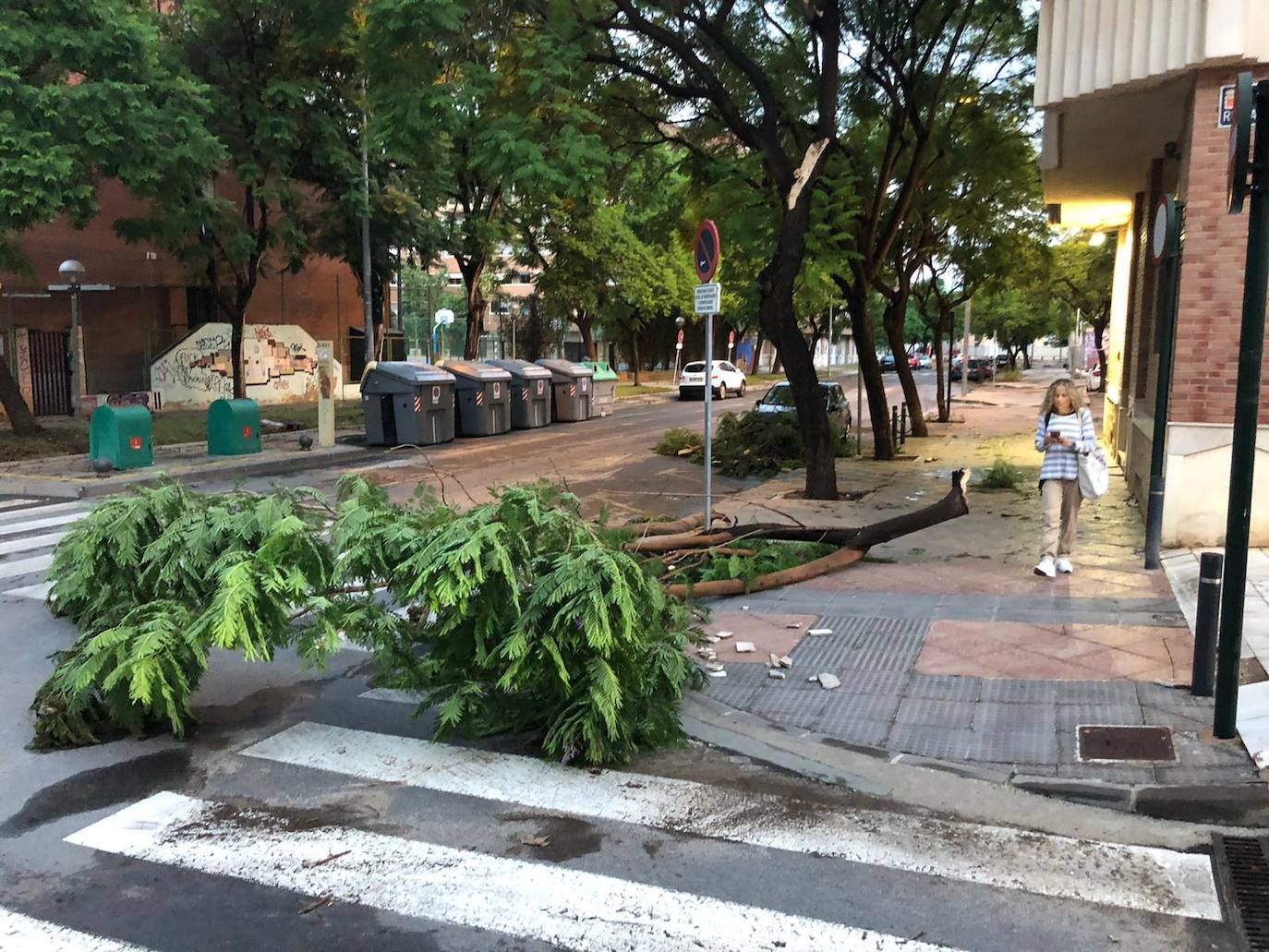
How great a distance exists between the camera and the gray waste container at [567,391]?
89.0ft

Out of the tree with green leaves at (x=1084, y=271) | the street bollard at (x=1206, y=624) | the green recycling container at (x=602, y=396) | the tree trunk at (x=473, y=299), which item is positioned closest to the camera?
the street bollard at (x=1206, y=624)

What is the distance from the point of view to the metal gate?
23391 millimetres

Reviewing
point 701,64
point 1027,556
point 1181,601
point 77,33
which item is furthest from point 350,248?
point 1181,601

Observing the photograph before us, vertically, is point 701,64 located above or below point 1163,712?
above

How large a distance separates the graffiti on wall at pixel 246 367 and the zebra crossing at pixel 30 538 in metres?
13.7

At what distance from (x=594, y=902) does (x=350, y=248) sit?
22.7 m

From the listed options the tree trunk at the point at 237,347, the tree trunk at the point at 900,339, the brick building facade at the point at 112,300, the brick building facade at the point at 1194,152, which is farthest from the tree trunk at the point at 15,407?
the brick building facade at the point at 1194,152

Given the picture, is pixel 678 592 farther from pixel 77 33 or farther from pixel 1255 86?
pixel 77 33

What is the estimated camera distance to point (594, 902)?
363cm

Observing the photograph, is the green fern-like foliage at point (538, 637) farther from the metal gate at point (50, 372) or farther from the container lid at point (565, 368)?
the metal gate at point (50, 372)

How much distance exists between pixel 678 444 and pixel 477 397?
5978mm

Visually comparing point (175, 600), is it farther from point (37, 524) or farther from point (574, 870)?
point (37, 524)

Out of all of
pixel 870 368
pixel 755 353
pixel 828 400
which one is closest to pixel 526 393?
pixel 828 400

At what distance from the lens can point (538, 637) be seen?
187 inches
